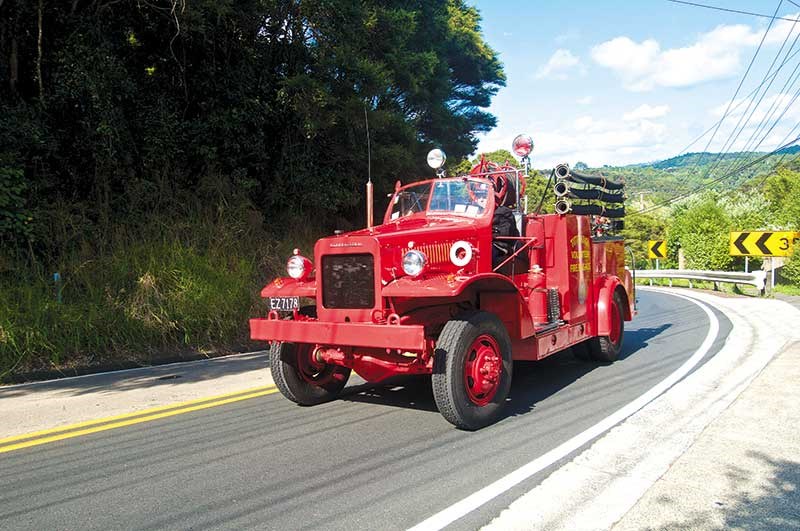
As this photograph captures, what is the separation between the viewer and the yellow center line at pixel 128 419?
16.2 ft

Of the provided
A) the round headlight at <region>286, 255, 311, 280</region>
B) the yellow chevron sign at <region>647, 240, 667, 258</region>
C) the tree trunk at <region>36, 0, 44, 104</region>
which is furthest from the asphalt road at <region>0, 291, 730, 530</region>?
the yellow chevron sign at <region>647, 240, 667, 258</region>

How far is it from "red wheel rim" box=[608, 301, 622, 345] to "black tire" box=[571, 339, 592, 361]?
1.45 feet

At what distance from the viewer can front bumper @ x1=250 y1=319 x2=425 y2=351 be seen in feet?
15.4

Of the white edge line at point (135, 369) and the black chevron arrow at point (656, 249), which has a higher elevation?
the black chevron arrow at point (656, 249)

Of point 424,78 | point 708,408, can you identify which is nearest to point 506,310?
point 708,408

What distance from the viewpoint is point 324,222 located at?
1633 centimetres

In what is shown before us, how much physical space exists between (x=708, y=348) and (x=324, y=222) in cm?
1034

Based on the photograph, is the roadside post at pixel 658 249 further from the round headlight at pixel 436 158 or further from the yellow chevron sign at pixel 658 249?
the round headlight at pixel 436 158

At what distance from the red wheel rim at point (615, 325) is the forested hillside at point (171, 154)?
19.9ft

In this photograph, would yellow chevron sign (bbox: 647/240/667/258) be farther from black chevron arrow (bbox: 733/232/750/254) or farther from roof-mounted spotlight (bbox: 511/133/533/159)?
roof-mounted spotlight (bbox: 511/133/533/159)

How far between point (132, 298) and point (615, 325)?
7.58 meters

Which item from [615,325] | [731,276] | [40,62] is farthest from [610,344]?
[731,276]

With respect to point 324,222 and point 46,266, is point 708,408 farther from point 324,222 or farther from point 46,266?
point 324,222

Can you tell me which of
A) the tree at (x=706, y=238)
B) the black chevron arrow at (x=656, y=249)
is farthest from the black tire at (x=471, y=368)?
the tree at (x=706, y=238)
